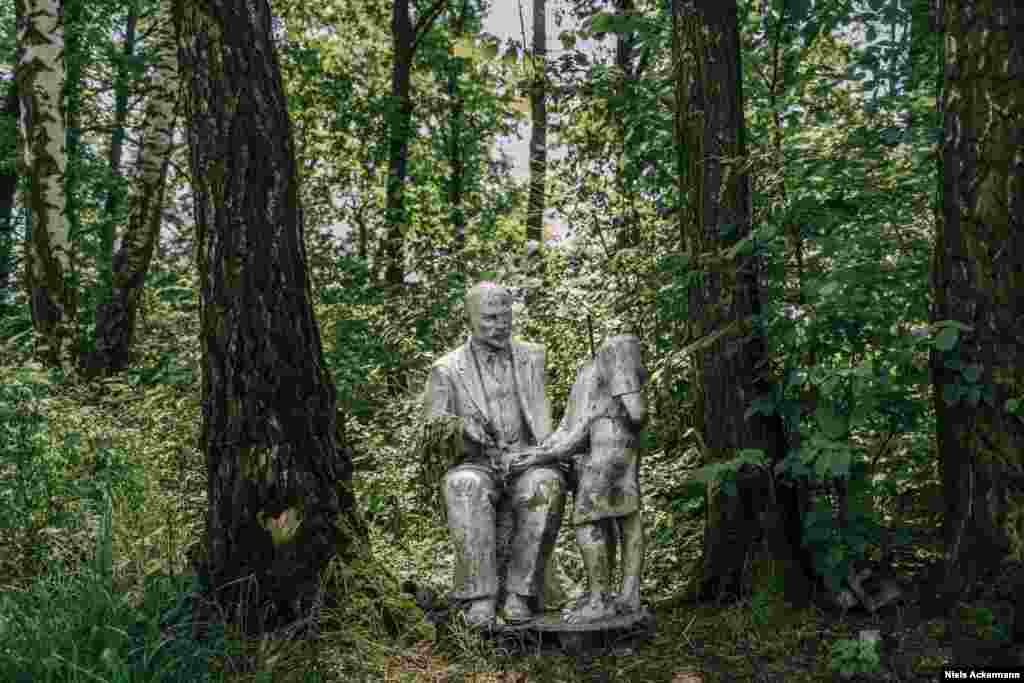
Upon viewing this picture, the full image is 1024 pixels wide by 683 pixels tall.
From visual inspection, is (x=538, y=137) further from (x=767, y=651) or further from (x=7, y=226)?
(x=767, y=651)

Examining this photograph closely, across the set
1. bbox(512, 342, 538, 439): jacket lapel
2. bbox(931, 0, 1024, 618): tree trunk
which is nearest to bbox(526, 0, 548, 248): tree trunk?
bbox(512, 342, 538, 439): jacket lapel

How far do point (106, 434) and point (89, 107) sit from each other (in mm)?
11387

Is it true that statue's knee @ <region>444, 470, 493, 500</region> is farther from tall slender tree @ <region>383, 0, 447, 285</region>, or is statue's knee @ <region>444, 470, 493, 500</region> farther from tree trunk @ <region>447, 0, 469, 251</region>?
tree trunk @ <region>447, 0, 469, 251</region>

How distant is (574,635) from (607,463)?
836 mm

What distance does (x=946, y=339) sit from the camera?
14.1 ft

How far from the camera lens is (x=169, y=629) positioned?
4.89 m

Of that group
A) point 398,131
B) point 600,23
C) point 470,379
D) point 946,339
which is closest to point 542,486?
point 470,379

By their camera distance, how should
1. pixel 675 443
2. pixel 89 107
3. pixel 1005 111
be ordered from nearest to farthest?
pixel 1005 111
pixel 675 443
pixel 89 107

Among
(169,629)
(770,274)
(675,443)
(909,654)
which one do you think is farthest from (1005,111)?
(169,629)

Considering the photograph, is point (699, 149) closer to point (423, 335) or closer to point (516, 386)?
point (516, 386)

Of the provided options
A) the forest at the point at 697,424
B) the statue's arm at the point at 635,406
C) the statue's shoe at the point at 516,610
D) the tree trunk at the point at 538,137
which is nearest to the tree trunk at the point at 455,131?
the tree trunk at the point at 538,137

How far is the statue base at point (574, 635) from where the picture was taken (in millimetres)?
4926

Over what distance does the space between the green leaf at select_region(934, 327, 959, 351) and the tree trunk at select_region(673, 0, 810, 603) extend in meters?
1.24

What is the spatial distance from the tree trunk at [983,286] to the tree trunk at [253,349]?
306 centimetres
